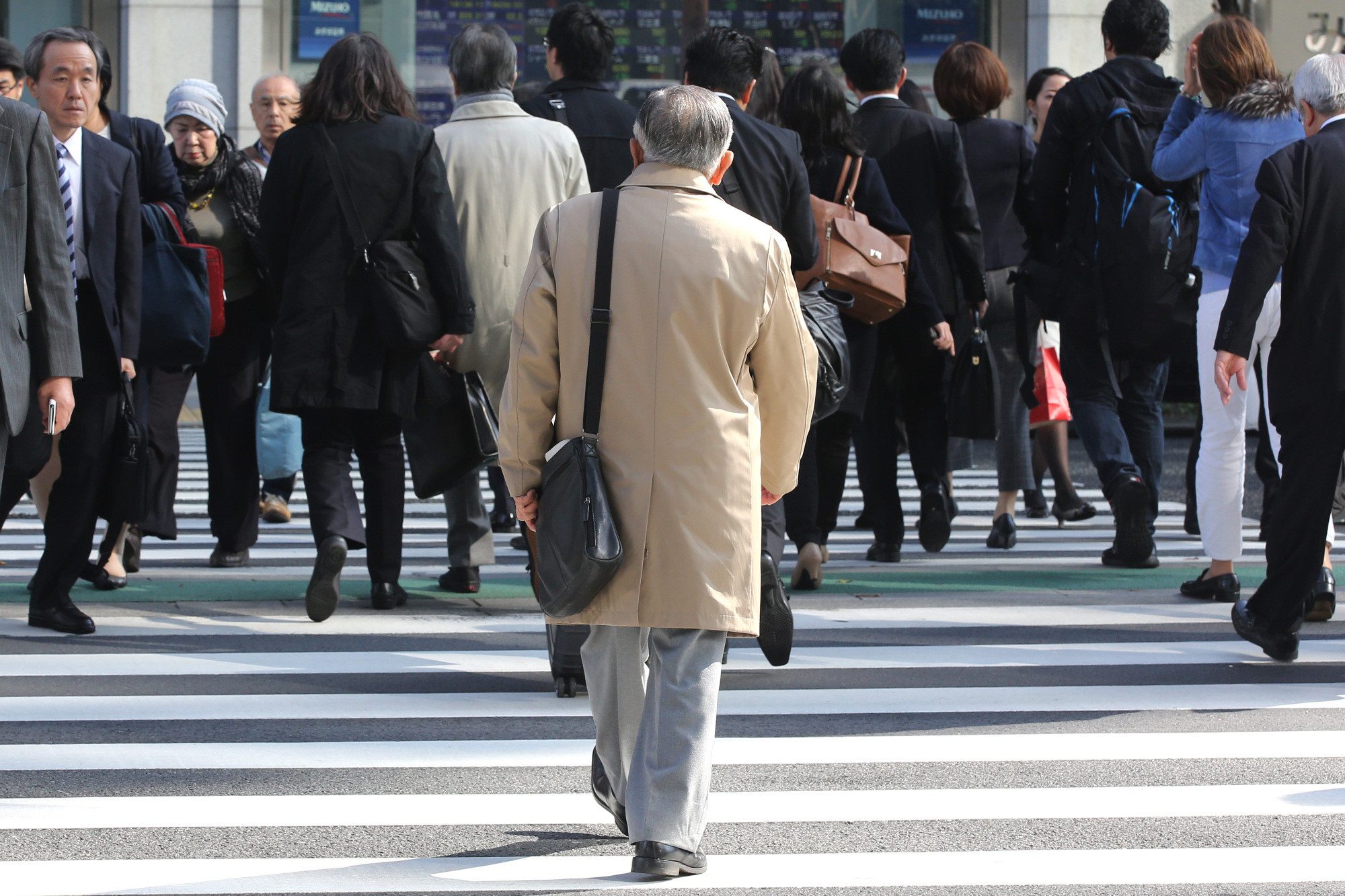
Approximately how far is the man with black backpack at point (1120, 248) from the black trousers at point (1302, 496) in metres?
2.02

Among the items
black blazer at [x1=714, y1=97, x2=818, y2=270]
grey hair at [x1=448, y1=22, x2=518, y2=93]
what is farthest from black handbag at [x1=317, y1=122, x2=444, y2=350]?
black blazer at [x1=714, y1=97, x2=818, y2=270]

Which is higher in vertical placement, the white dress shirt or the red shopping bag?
the white dress shirt

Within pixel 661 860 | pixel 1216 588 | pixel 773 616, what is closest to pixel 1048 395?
pixel 1216 588

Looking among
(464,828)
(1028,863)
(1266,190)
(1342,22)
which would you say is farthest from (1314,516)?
(1342,22)

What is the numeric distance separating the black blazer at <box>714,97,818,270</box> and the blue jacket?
5.42 ft

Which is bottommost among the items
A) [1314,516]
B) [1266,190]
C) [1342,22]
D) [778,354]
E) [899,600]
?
[899,600]

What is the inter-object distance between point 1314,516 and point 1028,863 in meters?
2.20

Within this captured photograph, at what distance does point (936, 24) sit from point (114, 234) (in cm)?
1247

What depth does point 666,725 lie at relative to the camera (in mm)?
3625

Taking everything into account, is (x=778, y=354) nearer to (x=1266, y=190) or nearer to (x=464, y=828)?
(x=464, y=828)

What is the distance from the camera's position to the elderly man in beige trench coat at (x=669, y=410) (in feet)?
12.0

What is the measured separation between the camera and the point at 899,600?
23.6 ft

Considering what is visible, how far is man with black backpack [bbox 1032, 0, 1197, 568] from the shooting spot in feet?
25.0

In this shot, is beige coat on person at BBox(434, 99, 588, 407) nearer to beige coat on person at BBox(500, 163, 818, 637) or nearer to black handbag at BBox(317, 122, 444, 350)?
black handbag at BBox(317, 122, 444, 350)
